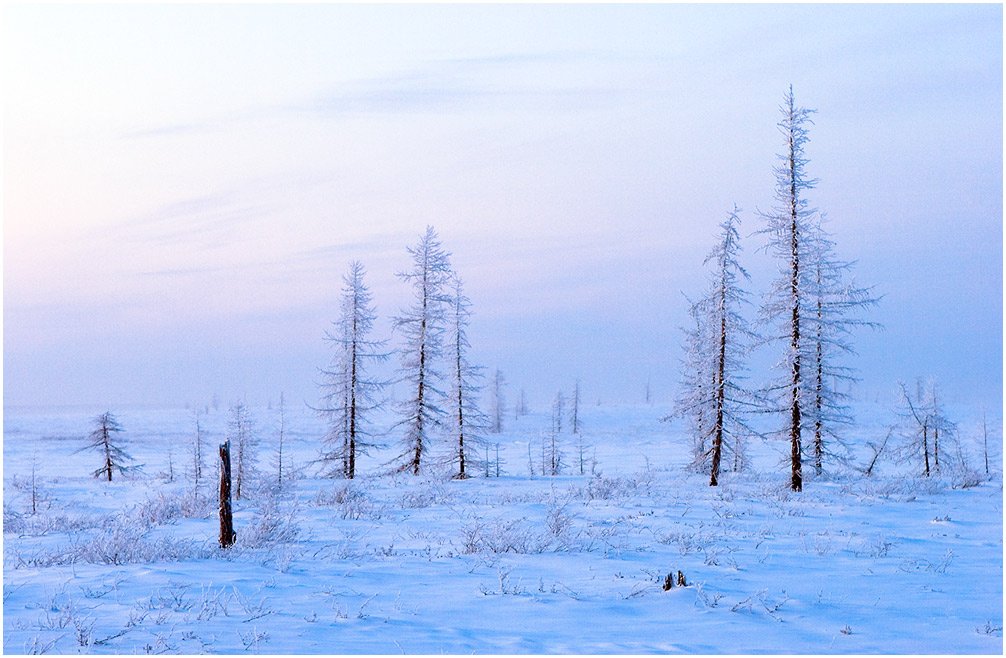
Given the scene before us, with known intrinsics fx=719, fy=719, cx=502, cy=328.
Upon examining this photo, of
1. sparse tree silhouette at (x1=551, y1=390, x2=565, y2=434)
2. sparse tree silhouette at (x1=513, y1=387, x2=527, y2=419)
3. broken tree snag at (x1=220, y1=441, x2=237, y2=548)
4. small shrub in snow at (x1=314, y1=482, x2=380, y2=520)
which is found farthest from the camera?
sparse tree silhouette at (x1=513, y1=387, x2=527, y2=419)

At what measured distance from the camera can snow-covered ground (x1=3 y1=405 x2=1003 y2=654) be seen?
714 centimetres

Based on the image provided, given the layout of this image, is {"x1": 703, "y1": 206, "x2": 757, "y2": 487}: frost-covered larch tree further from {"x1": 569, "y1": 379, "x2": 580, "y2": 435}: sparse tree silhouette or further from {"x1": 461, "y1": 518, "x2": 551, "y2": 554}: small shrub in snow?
{"x1": 569, "y1": 379, "x2": 580, "y2": 435}: sparse tree silhouette

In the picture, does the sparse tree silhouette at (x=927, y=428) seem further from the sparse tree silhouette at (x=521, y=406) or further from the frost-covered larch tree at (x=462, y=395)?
Result: the sparse tree silhouette at (x=521, y=406)

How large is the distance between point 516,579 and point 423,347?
87.5 feet

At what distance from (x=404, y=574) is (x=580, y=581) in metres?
2.43

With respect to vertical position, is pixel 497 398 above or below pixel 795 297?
below

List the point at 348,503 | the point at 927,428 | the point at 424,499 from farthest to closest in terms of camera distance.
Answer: the point at 927,428 < the point at 424,499 < the point at 348,503

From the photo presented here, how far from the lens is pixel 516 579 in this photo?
9.62m

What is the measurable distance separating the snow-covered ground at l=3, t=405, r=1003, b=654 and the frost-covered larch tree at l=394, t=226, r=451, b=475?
15.2 meters

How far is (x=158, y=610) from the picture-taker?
761 cm

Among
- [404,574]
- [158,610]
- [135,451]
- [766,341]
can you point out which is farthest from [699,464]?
[135,451]

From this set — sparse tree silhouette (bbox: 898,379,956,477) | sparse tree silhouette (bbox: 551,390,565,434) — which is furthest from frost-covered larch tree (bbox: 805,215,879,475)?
sparse tree silhouette (bbox: 551,390,565,434)

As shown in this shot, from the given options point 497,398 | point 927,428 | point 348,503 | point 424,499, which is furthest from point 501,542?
point 497,398

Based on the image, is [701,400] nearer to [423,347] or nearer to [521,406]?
[423,347]
